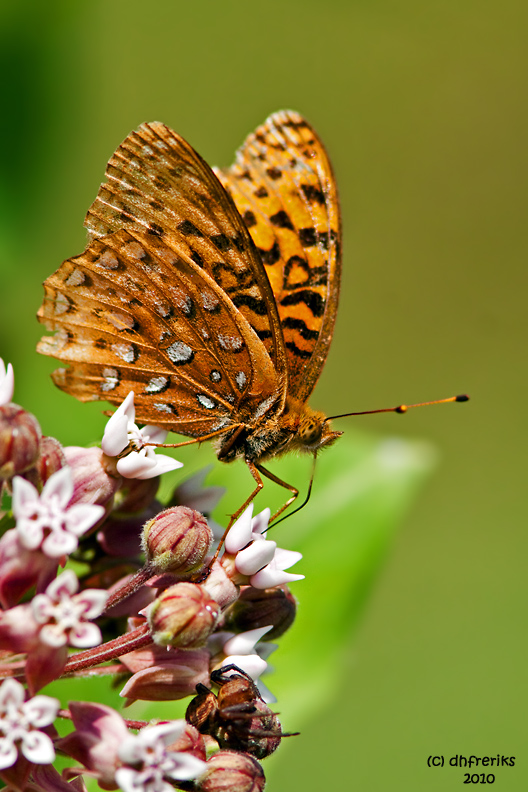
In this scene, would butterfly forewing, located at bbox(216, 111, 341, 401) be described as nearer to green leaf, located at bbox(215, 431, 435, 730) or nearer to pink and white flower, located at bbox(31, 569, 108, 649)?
green leaf, located at bbox(215, 431, 435, 730)

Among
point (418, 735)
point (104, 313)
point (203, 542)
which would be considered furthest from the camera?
point (418, 735)

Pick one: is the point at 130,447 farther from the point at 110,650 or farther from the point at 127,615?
the point at 110,650

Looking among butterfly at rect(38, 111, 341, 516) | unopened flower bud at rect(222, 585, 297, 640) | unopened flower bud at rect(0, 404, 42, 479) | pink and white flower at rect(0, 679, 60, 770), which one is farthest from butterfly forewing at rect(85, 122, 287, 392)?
pink and white flower at rect(0, 679, 60, 770)

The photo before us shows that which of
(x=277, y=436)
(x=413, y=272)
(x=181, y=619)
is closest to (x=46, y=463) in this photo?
(x=181, y=619)

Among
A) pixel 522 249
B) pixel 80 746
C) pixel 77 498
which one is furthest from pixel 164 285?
pixel 522 249

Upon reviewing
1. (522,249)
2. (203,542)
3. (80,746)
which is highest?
(203,542)

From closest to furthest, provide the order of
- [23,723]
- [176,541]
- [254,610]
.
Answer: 1. [23,723]
2. [176,541]
3. [254,610]

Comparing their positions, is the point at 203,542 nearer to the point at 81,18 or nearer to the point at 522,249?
the point at 81,18

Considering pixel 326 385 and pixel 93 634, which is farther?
pixel 326 385
